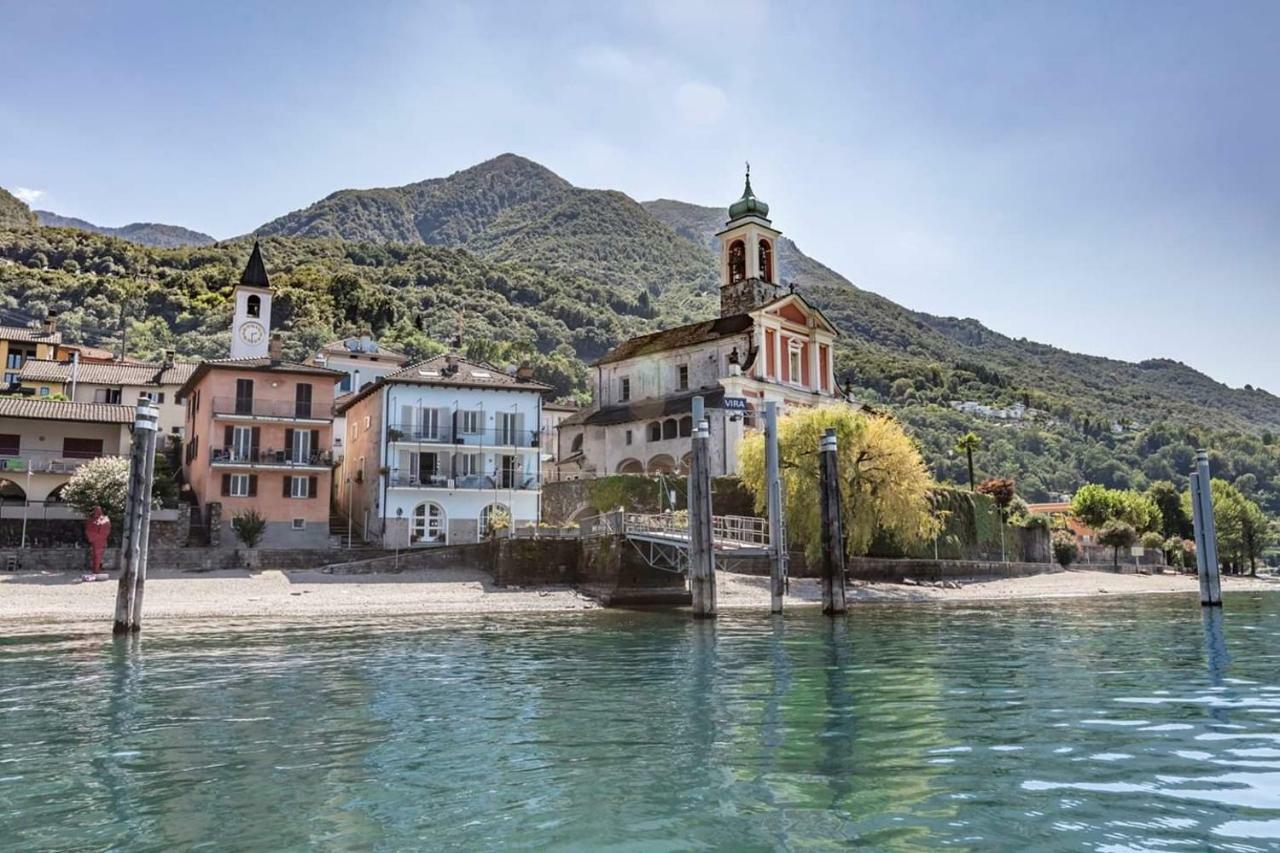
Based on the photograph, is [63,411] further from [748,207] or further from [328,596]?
[748,207]

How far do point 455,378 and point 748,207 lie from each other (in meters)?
32.7

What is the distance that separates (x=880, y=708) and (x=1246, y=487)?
716 ft

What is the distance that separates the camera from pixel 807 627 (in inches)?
1198

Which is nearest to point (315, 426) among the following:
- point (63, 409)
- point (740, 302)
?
point (63, 409)

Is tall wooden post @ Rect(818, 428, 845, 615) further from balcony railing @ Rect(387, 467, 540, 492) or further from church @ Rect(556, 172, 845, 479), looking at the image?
church @ Rect(556, 172, 845, 479)

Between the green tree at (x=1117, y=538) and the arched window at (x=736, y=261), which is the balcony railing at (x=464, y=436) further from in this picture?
the green tree at (x=1117, y=538)

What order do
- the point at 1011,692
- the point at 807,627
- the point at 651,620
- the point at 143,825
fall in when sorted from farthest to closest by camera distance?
the point at 651,620 → the point at 807,627 → the point at 1011,692 → the point at 143,825

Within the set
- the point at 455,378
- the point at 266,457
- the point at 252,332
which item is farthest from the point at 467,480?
the point at 252,332

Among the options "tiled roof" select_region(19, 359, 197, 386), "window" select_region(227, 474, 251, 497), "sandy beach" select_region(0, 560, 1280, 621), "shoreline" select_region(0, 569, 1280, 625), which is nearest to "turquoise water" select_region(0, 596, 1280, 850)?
"shoreline" select_region(0, 569, 1280, 625)

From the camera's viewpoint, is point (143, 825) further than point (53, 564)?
No

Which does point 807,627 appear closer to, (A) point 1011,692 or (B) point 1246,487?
(A) point 1011,692

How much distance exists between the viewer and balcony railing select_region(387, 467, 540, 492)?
53.9 meters

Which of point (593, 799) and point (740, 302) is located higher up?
point (740, 302)

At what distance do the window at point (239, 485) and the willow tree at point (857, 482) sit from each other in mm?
26339
